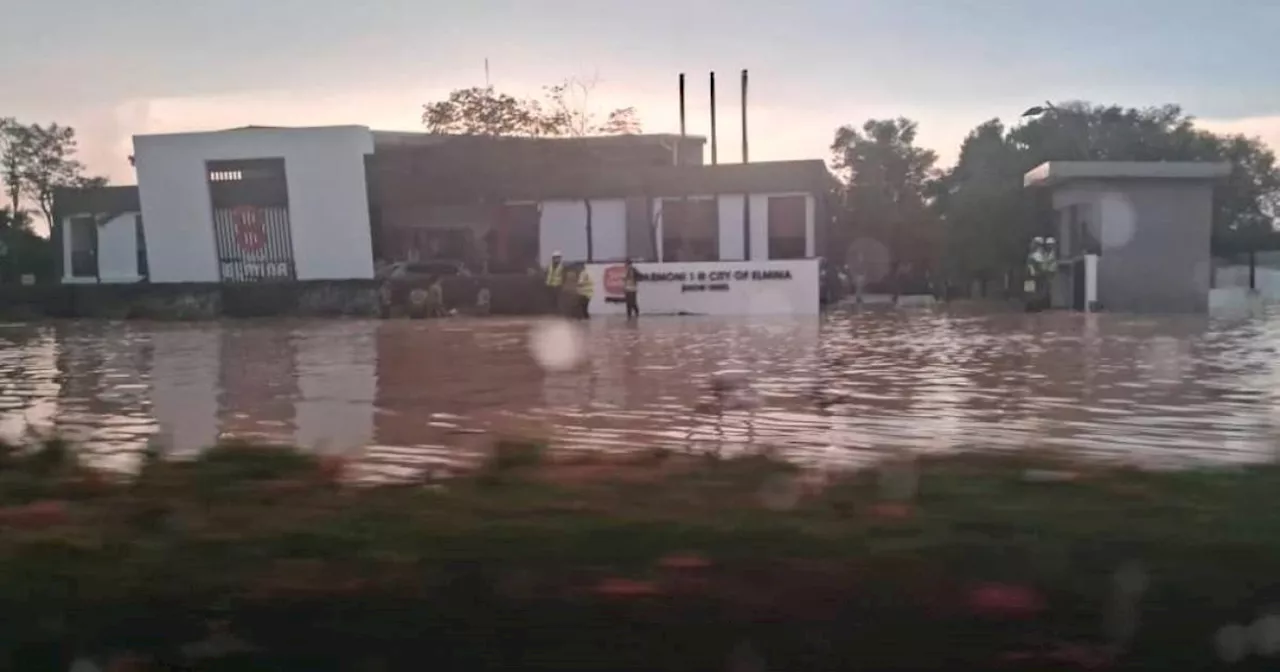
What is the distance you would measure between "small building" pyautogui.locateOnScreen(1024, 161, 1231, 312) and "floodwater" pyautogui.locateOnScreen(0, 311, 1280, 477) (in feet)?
29.5

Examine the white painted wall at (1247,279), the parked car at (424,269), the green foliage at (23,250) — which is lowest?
the white painted wall at (1247,279)

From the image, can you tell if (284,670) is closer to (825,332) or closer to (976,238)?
(825,332)

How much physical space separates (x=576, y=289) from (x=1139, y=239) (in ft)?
45.5

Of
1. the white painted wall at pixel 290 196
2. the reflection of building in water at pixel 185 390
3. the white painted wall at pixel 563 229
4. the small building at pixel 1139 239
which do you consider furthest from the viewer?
the white painted wall at pixel 563 229

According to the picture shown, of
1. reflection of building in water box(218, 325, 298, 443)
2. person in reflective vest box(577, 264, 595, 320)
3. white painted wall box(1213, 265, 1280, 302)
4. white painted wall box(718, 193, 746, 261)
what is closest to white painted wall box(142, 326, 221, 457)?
reflection of building in water box(218, 325, 298, 443)

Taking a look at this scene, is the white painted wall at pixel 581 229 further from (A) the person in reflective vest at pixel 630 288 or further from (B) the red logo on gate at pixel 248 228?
(A) the person in reflective vest at pixel 630 288

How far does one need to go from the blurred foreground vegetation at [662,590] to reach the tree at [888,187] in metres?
52.0

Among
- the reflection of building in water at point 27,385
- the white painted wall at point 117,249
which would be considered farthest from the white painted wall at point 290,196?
the reflection of building in water at point 27,385

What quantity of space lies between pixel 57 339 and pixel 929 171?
4387 centimetres

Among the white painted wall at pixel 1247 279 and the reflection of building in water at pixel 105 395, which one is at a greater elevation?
the reflection of building in water at pixel 105 395

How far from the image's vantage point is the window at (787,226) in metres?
45.4

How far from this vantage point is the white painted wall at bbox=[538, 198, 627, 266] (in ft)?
151

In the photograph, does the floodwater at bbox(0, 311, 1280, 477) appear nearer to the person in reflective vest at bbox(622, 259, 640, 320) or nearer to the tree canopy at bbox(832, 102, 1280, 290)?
the person in reflective vest at bbox(622, 259, 640, 320)

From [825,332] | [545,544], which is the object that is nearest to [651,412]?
[545,544]
